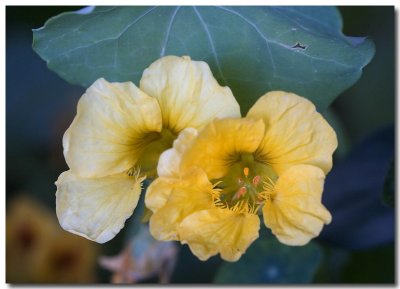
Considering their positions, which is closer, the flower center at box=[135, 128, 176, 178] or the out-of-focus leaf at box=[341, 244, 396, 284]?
the flower center at box=[135, 128, 176, 178]

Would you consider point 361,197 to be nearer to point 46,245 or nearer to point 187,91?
point 187,91

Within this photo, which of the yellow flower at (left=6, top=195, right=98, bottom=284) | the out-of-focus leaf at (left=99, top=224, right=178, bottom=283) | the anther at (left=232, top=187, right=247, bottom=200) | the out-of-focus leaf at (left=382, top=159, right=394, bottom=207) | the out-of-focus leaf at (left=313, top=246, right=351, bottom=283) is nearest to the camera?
the anther at (left=232, top=187, right=247, bottom=200)

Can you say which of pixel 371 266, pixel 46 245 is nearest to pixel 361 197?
pixel 371 266

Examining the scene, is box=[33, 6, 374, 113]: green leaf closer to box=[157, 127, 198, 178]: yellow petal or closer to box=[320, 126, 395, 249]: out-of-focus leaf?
box=[157, 127, 198, 178]: yellow petal

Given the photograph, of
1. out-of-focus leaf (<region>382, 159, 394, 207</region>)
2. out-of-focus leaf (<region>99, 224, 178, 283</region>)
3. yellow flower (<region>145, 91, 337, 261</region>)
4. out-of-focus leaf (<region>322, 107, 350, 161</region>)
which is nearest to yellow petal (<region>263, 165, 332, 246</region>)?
yellow flower (<region>145, 91, 337, 261</region>)

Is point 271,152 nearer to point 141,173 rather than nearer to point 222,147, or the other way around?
point 222,147

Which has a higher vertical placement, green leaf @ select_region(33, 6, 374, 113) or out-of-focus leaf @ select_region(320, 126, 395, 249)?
green leaf @ select_region(33, 6, 374, 113)
